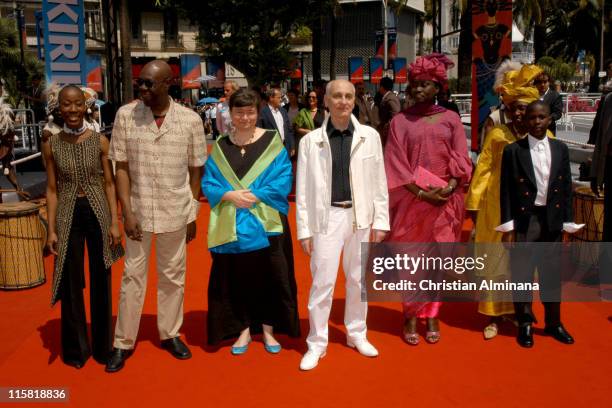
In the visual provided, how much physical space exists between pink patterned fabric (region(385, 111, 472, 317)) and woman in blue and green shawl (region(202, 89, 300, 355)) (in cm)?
82

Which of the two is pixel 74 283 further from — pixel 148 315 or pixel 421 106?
pixel 421 106

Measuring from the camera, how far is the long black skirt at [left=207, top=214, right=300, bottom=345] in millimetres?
4453

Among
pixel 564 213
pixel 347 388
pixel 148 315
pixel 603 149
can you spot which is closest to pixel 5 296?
pixel 148 315

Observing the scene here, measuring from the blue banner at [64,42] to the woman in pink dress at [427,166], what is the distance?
25.4 ft

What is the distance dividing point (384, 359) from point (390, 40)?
1120 inches

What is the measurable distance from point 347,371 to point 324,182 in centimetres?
121

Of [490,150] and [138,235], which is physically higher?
[490,150]

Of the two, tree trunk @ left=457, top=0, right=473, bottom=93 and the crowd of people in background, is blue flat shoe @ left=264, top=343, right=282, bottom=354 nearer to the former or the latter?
the crowd of people in background

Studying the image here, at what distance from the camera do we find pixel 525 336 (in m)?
4.58

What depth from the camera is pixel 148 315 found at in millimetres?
5289

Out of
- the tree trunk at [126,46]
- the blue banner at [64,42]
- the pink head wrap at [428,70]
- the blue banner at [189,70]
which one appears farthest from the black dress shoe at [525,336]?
the blue banner at [189,70]

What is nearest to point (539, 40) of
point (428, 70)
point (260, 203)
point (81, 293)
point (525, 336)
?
point (428, 70)

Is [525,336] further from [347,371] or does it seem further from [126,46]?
[126,46]

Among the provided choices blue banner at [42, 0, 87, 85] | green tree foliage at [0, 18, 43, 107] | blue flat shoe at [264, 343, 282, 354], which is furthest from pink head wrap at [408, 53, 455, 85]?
green tree foliage at [0, 18, 43, 107]
